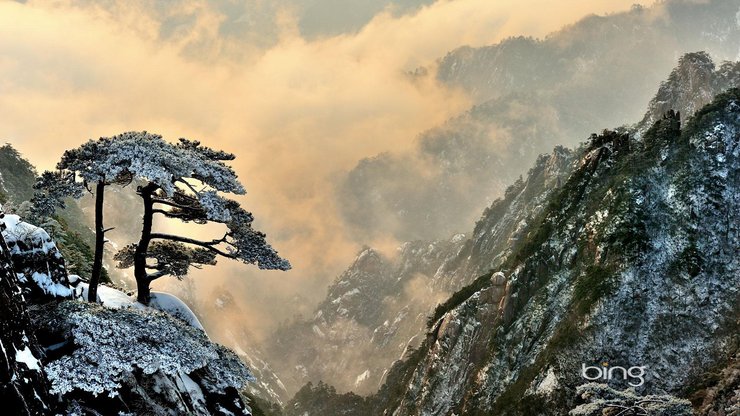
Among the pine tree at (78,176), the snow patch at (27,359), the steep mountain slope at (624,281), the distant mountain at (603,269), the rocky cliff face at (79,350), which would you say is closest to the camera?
the snow patch at (27,359)

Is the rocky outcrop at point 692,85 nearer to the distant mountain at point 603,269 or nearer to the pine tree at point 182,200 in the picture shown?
the distant mountain at point 603,269

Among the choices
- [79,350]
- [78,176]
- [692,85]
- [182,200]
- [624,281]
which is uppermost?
[692,85]

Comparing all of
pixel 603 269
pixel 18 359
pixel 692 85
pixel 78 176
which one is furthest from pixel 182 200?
pixel 692 85

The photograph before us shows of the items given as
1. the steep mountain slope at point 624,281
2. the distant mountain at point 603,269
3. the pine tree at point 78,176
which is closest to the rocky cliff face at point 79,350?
the pine tree at point 78,176

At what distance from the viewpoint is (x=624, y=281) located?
58094mm

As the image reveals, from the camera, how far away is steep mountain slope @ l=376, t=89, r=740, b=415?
54531 mm

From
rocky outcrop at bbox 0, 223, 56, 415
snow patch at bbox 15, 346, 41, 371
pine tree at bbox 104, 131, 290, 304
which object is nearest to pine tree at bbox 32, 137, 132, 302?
pine tree at bbox 104, 131, 290, 304

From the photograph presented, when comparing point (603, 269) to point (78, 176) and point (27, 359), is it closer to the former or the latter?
point (78, 176)

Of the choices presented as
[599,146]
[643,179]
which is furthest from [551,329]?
[599,146]

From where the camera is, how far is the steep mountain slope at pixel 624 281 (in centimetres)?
5453

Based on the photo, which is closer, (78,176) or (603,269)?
(78,176)

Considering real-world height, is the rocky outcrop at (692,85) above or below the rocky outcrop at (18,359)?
above

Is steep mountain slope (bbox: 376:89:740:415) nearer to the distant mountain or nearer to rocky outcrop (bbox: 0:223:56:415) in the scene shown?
the distant mountain

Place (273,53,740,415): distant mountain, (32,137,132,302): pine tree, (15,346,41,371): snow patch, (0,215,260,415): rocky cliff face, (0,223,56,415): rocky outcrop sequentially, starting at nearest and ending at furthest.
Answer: (0,223,56,415): rocky outcrop → (15,346,41,371): snow patch → (0,215,260,415): rocky cliff face → (32,137,132,302): pine tree → (273,53,740,415): distant mountain
